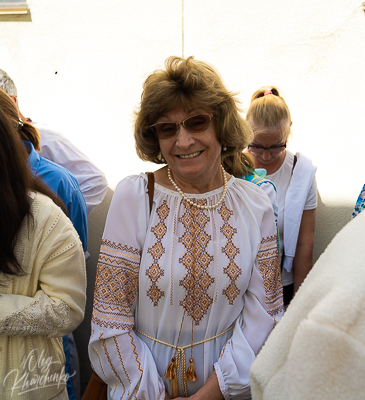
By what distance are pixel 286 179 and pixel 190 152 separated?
1.29 m

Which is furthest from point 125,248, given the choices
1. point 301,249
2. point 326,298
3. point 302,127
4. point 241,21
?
point 241,21

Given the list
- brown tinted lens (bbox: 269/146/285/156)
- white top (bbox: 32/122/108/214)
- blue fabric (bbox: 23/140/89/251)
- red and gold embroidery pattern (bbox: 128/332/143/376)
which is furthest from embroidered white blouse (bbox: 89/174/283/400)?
white top (bbox: 32/122/108/214)

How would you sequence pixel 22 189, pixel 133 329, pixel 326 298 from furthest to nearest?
pixel 133 329
pixel 22 189
pixel 326 298

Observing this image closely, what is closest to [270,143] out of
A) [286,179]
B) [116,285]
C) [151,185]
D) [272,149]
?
[272,149]

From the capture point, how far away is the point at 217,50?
125 inches

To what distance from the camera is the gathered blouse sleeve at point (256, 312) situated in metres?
1.65

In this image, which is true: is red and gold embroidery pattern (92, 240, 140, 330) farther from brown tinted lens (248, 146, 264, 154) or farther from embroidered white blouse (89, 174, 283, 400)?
brown tinted lens (248, 146, 264, 154)

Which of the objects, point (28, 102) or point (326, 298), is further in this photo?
point (28, 102)

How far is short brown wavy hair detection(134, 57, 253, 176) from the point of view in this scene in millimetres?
1698

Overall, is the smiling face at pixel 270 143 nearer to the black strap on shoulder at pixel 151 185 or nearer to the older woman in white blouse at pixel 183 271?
the older woman in white blouse at pixel 183 271

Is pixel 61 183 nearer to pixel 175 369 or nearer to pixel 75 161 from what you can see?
pixel 75 161

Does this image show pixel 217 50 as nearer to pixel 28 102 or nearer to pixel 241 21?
pixel 241 21

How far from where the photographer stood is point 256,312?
174cm

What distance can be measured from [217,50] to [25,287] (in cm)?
241
